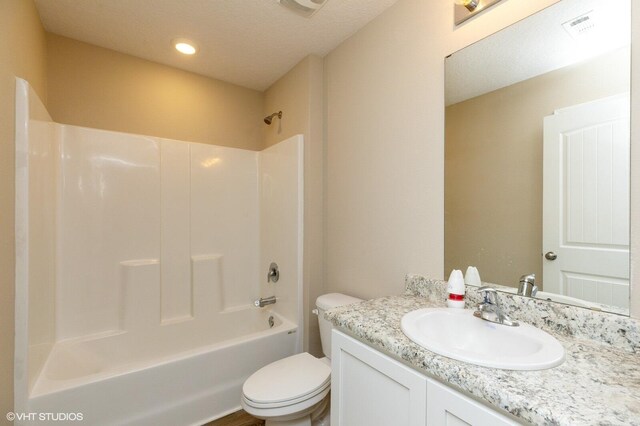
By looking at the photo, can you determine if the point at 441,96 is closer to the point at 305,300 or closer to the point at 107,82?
the point at 305,300

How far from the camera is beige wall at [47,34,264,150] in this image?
197cm

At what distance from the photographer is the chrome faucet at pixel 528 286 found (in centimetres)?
104

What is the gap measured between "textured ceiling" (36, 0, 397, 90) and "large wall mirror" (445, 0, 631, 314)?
81 cm

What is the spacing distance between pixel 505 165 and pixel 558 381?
79 centimetres

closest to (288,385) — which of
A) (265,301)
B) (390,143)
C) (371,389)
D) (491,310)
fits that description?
(371,389)

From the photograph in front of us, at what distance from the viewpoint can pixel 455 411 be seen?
702 millimetres

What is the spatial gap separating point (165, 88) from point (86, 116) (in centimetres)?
59

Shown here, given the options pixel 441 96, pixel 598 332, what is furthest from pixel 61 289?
pixel 598 332

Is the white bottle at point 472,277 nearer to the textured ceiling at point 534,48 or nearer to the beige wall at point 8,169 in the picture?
the textured ceiling at point 534,48

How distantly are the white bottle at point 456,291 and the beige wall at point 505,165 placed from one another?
112 mm

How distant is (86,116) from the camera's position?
204 cm

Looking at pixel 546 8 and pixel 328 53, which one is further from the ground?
pixel 328 53

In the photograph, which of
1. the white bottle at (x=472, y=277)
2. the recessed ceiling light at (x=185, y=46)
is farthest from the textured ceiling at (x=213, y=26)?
the white bottle at (x=472, y=277)

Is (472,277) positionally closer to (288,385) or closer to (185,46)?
(288,385)
